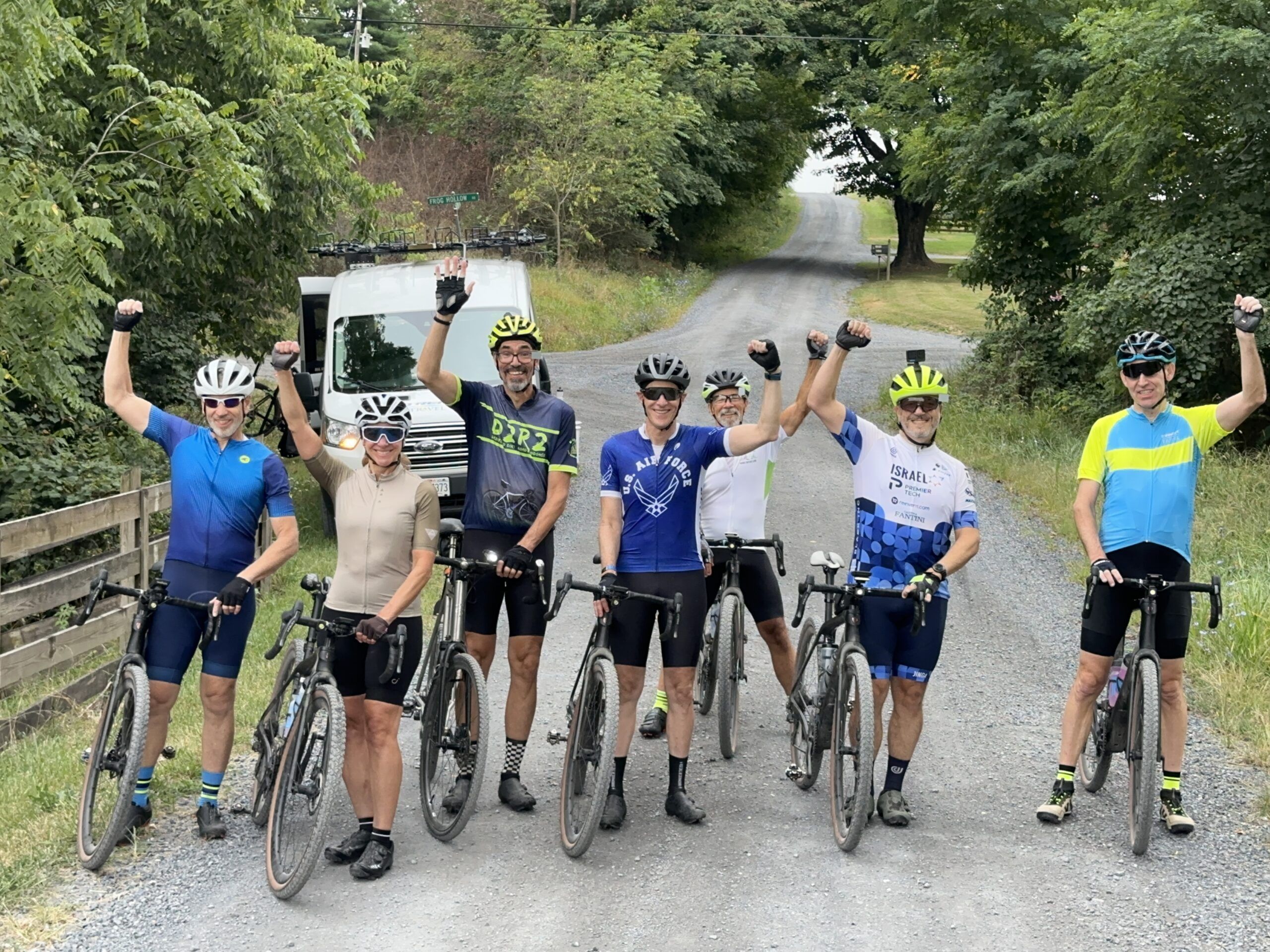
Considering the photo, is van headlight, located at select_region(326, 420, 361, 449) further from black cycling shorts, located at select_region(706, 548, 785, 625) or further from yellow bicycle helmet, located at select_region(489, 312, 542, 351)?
yellow bicycle helmet, located at select_region(489, 312, 542, 351)

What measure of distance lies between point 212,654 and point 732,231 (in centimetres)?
5855

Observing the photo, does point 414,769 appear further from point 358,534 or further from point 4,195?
point 4,195

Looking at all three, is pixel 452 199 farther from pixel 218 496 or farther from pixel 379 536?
pixel 379 536

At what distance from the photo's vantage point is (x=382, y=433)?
19.7ft

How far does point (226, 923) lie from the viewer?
549 centimetres

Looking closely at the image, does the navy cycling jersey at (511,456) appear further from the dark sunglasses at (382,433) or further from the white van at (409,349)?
the white van at (409,349)

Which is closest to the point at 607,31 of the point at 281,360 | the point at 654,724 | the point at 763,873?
the point at 654,724

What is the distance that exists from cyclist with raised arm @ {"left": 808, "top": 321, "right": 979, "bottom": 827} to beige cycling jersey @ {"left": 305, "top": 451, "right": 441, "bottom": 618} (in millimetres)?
1875

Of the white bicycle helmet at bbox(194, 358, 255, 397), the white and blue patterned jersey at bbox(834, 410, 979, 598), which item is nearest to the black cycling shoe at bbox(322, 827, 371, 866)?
the white bicycle helmet at bbox(194, 358, 255, 397)

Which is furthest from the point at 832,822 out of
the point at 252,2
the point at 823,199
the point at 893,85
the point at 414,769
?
the point at 823,199

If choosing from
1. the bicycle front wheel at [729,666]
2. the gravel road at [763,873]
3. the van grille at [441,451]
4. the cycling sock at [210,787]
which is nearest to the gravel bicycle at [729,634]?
the bicycle front wheel at [729,666]

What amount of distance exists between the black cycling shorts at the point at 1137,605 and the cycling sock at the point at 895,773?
3.31 ft

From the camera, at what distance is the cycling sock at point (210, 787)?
6438 mm

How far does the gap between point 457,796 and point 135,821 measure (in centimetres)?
146
